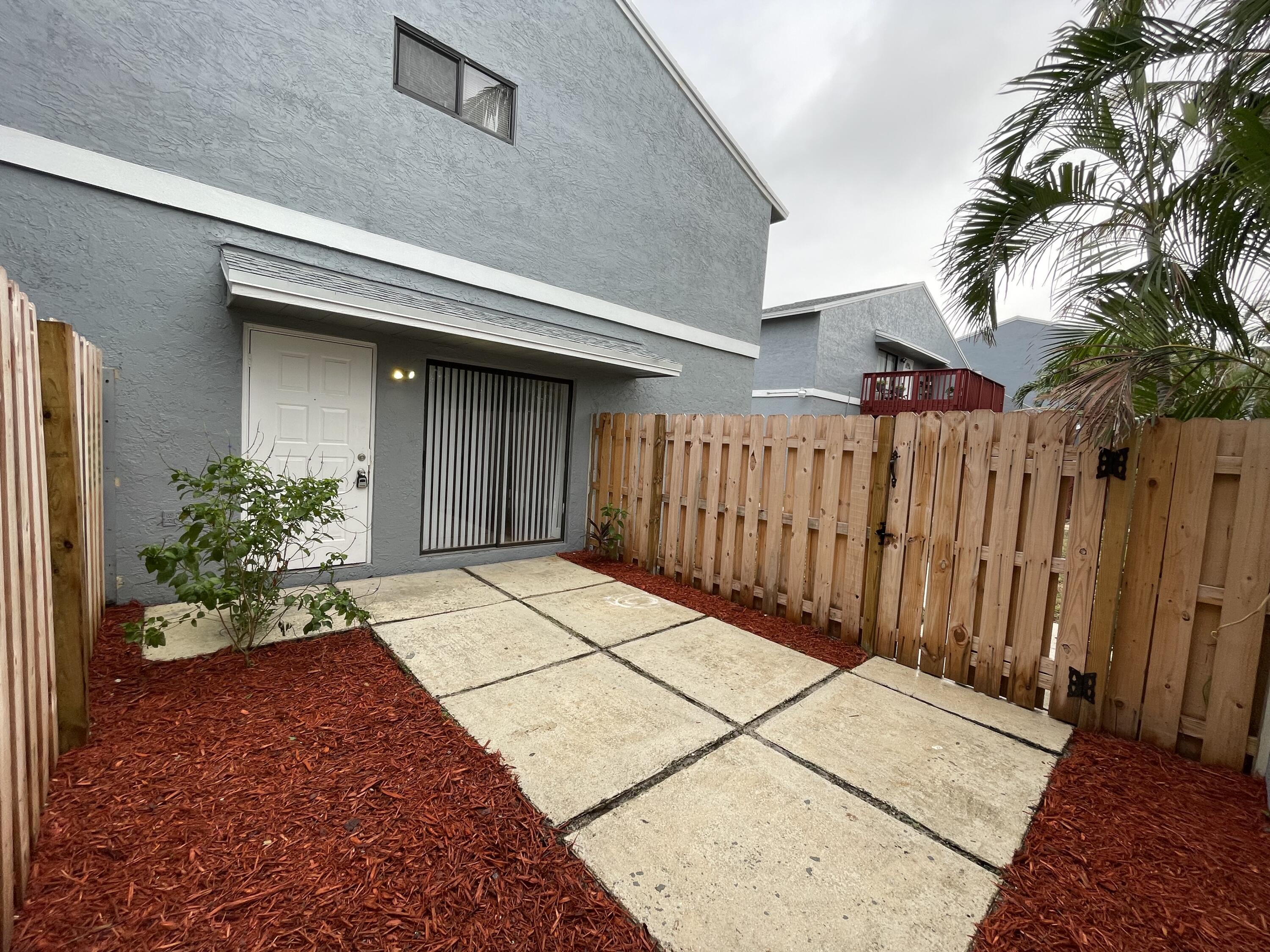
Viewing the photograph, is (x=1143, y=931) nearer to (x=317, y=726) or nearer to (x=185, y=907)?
(x=185, y=907)

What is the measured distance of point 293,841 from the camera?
185 cm

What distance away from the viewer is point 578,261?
264 inches

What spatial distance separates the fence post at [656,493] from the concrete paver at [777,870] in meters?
3.74

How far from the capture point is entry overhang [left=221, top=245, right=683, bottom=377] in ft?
12.8

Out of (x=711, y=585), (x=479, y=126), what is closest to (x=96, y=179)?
(x=479, y=126)

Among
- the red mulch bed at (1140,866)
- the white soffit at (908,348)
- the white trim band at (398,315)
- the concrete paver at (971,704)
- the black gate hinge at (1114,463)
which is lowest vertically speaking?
the concrete paver at (971,704)

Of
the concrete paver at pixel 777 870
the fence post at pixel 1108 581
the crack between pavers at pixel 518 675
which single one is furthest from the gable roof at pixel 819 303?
the concrete paver at pixel 777 870

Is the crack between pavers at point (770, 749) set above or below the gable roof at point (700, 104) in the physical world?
below

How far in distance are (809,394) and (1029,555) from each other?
11.1 meters

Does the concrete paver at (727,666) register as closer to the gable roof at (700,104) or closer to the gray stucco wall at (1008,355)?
the gable roof at (700,104)

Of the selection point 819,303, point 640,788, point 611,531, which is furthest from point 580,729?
point 819,303

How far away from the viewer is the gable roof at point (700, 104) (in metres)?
6.95

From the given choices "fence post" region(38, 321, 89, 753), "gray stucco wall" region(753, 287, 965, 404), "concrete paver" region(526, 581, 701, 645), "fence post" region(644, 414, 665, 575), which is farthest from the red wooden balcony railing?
"fence post" region(38, 321, 89, 753)

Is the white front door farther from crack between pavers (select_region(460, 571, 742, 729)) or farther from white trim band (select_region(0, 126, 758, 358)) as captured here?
crack between pavers (select_region(460, 571, 742, 729))
